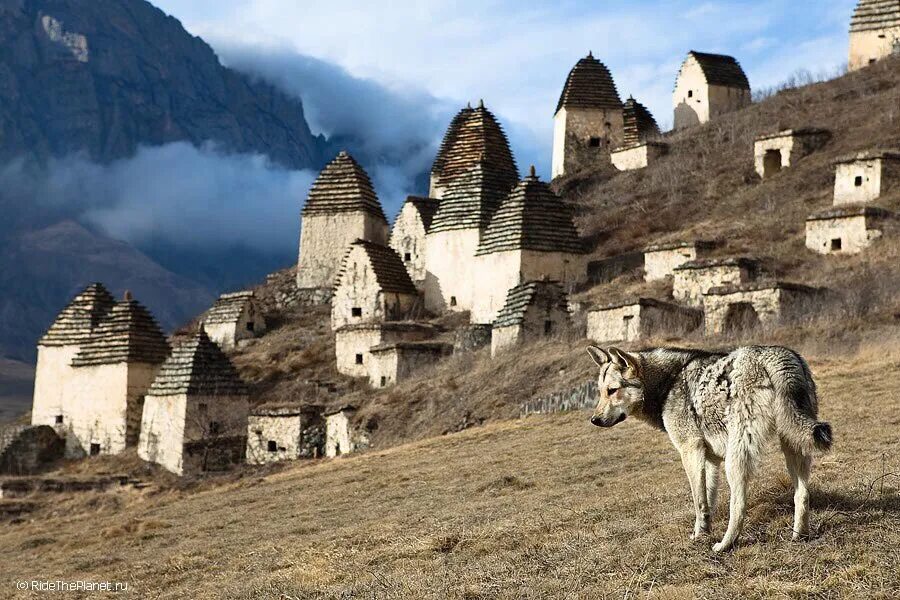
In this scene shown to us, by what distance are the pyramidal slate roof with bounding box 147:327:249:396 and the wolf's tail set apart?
86.7 feet

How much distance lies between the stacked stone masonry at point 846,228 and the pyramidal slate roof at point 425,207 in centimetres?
1287

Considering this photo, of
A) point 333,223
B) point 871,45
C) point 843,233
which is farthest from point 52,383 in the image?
point 871,45

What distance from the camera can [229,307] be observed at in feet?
154

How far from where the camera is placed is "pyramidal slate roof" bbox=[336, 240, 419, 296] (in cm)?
4303

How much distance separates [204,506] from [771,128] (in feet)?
113

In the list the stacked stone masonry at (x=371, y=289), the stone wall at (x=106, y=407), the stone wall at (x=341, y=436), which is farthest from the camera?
the stacked stone masonry at (x=371, y=289)

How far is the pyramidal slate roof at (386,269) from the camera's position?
4303cm

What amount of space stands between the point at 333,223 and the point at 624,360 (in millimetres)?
38094

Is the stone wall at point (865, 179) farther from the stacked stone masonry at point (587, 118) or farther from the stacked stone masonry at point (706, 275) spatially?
the stacked stone masonry at point (587, 118)

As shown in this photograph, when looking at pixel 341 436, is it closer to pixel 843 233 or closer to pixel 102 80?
pixel 843 233

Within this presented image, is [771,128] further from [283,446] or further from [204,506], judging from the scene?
[204,506]

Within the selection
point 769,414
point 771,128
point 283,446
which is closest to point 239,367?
point 283,446

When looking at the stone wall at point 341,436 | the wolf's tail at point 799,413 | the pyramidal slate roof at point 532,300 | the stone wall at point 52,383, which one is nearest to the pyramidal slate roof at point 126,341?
the stone wall at point 52,383

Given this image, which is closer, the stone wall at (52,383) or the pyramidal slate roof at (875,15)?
the stone wall at (52,383)
